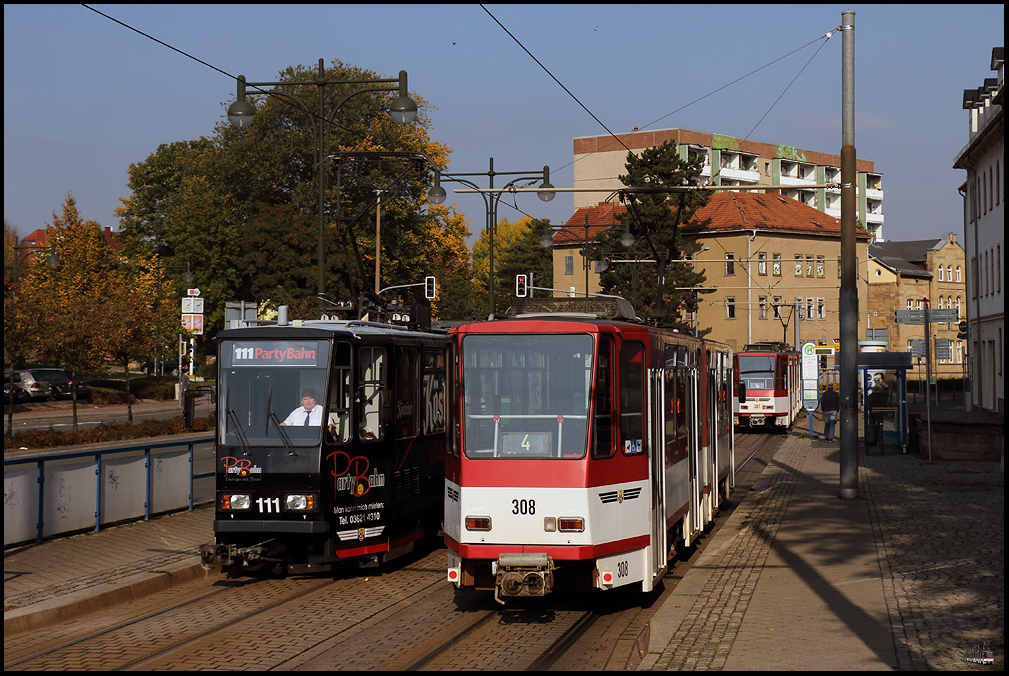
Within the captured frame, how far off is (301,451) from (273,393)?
750 mm

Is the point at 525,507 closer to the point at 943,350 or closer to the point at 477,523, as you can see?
the point at 477,523

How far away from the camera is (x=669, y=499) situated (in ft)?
37.1

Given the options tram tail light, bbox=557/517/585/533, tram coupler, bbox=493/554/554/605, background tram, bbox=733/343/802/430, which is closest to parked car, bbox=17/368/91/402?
background tram, bbox=733/343/802/430

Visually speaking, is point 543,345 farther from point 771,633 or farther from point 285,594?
point 285,594

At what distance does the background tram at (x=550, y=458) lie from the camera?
31.1 ft

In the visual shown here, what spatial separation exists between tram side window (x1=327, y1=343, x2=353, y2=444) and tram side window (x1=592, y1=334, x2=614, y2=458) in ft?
11.3

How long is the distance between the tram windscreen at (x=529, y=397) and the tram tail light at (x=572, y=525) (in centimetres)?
56

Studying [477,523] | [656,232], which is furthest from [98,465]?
[656,232]

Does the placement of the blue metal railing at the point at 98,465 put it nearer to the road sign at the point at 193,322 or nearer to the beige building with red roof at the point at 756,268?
the road sign at the point at 193,322

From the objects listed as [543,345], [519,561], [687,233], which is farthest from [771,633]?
[687,233]

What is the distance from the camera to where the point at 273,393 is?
38.9 feet

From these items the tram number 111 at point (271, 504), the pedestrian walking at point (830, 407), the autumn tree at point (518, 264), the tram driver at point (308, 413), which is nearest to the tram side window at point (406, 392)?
the tram driver at point (308, 413)

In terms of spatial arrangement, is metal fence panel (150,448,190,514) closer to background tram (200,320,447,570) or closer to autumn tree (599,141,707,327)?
background tram (200,320,447,570)

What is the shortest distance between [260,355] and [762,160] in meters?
101
